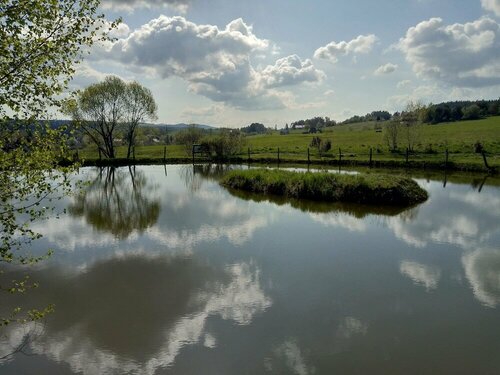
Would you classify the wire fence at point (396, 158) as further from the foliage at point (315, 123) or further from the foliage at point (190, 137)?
the foliage at point (315, 123)

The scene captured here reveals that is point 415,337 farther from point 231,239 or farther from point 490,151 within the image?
point 490,151

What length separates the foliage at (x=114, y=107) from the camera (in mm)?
50719

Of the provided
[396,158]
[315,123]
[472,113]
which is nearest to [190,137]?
[396,158]

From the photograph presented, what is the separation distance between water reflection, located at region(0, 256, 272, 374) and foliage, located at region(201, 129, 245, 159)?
136 feet

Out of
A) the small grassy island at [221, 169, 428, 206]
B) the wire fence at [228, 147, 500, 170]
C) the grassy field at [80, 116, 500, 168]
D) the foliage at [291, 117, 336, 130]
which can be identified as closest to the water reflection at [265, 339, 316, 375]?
→ the small grassy island at [221, 169, 428, 206]

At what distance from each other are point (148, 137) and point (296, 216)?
8538 cm

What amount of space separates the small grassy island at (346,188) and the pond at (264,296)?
305cm

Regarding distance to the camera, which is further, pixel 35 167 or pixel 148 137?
pixel 148 137

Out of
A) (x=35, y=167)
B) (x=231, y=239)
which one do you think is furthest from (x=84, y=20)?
(x=231, y=239)

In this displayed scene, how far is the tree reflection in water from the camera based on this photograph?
16922 millimetres

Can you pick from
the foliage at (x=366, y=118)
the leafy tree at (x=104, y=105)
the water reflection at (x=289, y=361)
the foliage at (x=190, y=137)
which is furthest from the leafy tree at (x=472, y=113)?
the water reflection at (x=289, y=361)

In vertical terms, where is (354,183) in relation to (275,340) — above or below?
above

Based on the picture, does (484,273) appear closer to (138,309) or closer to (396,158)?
(138,309)

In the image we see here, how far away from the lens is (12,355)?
7273 millimetres
